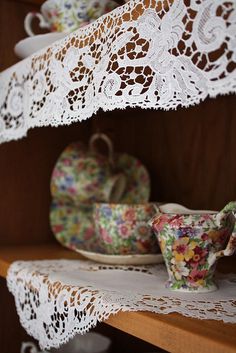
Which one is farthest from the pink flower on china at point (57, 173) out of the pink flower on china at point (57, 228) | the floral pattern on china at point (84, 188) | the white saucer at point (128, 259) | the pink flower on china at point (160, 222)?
the pink flower on china at point (160, 222)

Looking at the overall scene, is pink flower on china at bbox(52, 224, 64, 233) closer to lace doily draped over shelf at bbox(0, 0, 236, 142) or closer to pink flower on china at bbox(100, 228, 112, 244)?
pink flower on china at bbox(100, 228, 112, 244)

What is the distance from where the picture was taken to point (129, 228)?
2.56 feet

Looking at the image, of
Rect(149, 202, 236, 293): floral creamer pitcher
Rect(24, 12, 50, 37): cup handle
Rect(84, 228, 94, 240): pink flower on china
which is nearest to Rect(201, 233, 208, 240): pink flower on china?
Rect(149, 202, 236, 293): floral creamer pitcher

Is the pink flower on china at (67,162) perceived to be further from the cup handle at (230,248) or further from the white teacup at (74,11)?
the cup handle at (230,248)

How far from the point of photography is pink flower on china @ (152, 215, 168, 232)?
24.6 inches

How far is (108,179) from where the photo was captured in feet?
3.06

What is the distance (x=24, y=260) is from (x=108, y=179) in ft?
0.76

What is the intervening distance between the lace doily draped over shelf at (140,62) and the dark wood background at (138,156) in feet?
0.96

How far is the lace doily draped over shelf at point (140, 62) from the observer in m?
0.42

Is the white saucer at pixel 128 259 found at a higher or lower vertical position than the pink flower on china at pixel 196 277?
lower

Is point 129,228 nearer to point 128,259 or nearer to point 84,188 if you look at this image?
point 128,259

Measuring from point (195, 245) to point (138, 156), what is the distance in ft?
1.61

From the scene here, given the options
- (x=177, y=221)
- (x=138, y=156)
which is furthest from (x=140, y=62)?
(x=138, y=156)

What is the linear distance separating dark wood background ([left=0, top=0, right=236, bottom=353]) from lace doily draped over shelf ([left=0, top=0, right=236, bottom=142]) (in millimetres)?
293
